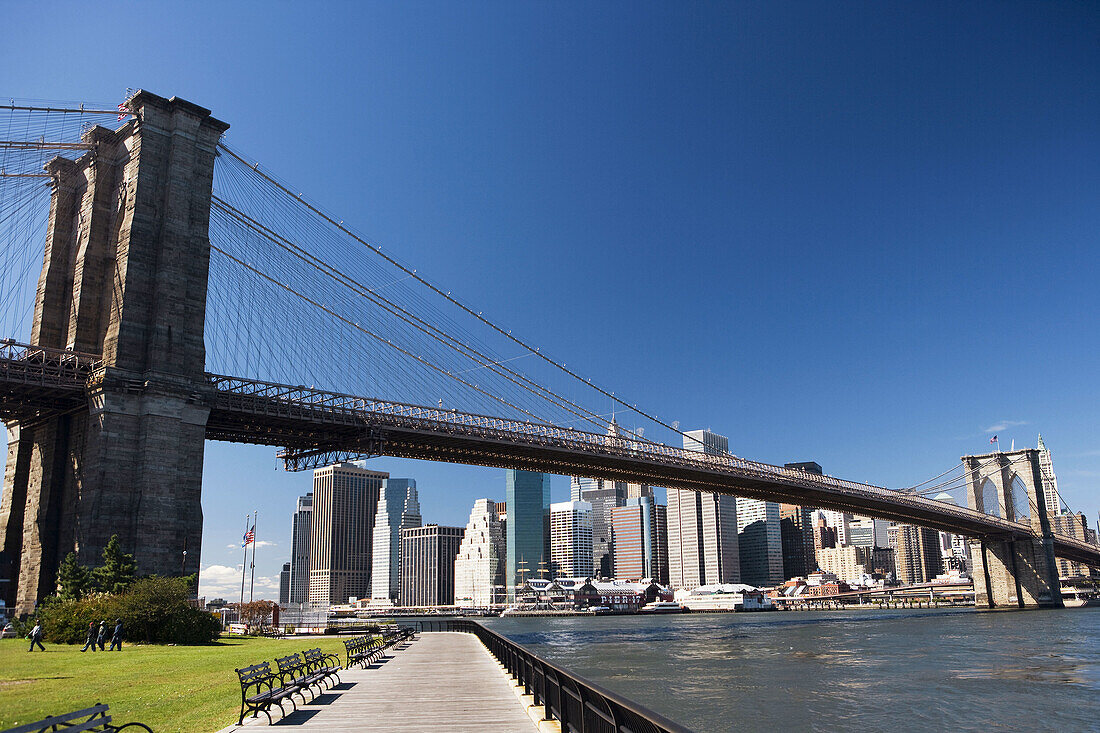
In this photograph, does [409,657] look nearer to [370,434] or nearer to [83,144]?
[370,434]

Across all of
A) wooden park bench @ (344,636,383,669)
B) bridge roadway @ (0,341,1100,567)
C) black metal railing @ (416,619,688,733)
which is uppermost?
bridge roadway @ (0,341,1100,567)

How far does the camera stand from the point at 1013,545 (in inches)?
4395

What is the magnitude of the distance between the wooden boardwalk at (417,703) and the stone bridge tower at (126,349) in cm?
2346

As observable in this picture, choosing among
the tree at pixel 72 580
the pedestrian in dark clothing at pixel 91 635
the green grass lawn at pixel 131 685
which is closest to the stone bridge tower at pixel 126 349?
the tree at pixel 72 580

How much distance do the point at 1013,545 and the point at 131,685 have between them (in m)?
121

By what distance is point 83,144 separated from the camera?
47688mm

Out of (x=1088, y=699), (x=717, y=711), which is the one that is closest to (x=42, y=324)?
(x=717, y=711)

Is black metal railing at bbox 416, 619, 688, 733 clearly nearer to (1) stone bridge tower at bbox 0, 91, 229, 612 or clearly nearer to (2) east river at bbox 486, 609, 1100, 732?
(2) east river at bbox 486, 609, 1100, 732

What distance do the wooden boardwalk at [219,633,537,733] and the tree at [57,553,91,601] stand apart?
20.8 m

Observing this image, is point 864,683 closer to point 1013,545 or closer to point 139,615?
point 139,615

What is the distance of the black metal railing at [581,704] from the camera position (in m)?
7.22

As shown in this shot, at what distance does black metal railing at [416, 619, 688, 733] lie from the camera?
7.22 m

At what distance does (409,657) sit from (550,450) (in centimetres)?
3716

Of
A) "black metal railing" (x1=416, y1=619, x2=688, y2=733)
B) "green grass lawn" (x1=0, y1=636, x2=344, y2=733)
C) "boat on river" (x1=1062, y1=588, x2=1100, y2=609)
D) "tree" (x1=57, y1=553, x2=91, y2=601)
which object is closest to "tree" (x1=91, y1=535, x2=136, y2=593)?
"tree" (x1=57, y1=553, x2=91, y2=601)
